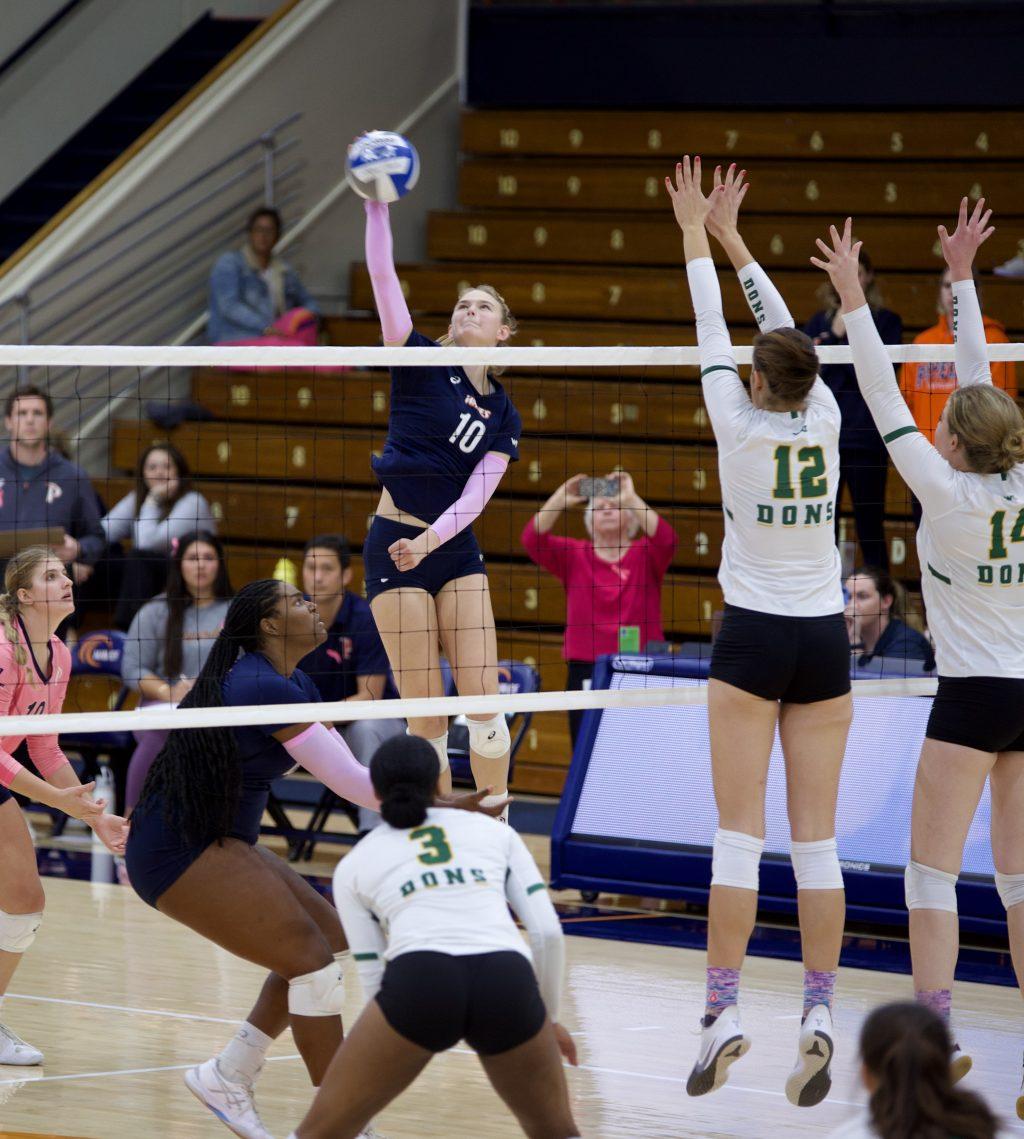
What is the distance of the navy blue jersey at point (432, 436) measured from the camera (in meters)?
5.76

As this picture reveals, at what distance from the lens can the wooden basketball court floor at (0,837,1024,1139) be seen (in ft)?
16.8

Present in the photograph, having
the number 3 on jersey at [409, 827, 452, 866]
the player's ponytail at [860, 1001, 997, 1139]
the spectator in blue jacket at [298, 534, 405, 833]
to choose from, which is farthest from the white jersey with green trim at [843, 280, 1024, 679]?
the spectator in blue jacket at [298, 534, 405, 833]

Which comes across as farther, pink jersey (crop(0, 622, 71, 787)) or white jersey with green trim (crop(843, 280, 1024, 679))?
pink jersey (crop(0, 622, 71, 787))

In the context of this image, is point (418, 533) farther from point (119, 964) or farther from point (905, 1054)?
point (905, 1054)

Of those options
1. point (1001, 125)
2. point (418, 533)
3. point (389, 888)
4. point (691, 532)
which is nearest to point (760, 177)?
point (1001, 125)

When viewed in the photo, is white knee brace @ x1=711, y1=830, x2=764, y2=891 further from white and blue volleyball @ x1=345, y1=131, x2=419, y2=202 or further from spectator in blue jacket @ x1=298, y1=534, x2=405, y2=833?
spectator in blue jacket @ x1=298, y1=534, x2=405, y2=833

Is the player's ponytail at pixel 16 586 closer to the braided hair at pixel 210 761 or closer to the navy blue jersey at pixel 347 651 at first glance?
the braided hair at pixel 210 761

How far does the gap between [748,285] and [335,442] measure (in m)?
6.81

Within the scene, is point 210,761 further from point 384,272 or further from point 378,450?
point 378,450

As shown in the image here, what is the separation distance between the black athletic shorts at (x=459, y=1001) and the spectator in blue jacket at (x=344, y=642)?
477 centimetres

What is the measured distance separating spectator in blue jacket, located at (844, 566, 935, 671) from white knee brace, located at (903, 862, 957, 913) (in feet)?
9.49

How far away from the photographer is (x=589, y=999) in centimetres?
651

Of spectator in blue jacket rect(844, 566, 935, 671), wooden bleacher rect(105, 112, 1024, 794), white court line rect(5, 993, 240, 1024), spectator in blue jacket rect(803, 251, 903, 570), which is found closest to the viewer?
white court line rect(5, 993, 240, 1024)

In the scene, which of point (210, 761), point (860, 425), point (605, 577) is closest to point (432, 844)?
point (210, 761)
